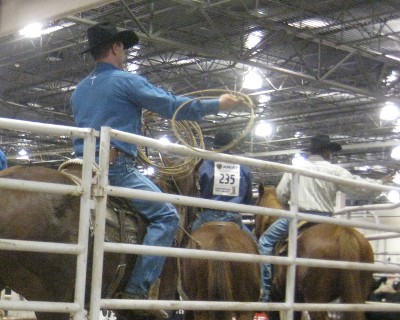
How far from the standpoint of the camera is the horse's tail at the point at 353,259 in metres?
6.27

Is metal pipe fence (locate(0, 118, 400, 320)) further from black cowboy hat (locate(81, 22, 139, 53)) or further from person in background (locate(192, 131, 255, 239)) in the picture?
person in background (locate(192, 131, 255, 239))

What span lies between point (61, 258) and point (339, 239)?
3.26 metres

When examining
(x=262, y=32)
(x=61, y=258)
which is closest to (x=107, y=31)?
(x=61, y=258)

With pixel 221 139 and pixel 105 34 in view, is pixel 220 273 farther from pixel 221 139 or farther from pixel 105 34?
pixel 105 34

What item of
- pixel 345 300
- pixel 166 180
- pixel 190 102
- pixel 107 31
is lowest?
pixel 345 300

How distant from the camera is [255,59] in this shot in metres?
15.7

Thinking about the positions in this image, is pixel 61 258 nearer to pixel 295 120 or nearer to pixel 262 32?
pixel 262 32

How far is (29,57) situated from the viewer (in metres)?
16.2

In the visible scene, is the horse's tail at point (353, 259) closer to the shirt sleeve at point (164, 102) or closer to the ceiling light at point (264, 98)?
the shirt sleeve at point (164, 102)

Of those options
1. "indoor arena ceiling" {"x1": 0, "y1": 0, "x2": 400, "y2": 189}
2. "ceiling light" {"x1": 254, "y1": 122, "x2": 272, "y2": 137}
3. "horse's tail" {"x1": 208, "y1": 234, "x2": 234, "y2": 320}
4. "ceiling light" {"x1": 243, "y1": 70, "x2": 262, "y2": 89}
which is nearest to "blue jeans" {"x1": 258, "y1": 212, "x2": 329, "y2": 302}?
"horse's tail" {"x1": 208, "y1": 234, "x2": 234, "y2": 320}

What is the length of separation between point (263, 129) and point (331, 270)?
52.9ft

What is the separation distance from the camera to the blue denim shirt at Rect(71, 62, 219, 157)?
14.1 feet

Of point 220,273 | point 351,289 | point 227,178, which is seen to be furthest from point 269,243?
point 220,273

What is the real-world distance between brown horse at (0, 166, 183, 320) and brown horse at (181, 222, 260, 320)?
196 cm
